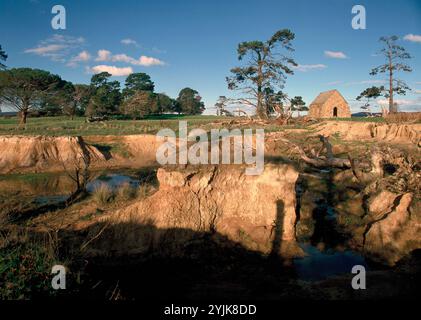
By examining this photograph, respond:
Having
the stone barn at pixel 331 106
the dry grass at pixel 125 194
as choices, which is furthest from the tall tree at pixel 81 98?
the dry grass at pixel 125 194

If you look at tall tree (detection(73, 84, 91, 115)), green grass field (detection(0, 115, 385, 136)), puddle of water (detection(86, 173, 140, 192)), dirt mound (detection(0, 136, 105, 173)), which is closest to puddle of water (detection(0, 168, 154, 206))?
puddle of water (detection(86, 173, 140, 192))

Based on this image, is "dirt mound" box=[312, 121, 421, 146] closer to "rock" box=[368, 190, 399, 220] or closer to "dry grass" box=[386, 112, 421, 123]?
"dry grass" box=[386, 112, 421, 123]

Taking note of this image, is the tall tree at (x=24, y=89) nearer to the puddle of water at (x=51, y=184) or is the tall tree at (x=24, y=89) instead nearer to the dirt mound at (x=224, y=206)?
the puddle of water at (x=51, y=184)

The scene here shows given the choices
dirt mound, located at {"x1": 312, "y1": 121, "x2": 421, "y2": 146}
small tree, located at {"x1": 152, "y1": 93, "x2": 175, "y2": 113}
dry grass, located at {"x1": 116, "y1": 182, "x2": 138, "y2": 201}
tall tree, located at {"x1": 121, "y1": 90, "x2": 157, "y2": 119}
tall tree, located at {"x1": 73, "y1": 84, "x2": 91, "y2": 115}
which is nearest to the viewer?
dry grass, located at {"x1": 116, "y1": 182, "x2": 138, "y2": 201}

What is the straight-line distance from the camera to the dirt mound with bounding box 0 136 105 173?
24.2 m

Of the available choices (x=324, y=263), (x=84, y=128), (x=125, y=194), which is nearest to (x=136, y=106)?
(x=84, y=128)

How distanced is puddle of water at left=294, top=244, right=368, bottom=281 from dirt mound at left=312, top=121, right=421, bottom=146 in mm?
17208

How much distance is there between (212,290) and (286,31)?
41508mm

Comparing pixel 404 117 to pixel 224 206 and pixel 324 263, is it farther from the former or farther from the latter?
pixel 224 206

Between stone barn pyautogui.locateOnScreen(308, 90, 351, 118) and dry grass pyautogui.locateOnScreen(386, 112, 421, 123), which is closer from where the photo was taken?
dry grass pyautogui.locateOnScreen(386, 112, 421, 123)

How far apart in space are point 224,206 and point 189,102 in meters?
83.5

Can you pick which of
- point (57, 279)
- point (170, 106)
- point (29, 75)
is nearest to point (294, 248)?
point (57, 279)

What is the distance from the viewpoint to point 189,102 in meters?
93.6

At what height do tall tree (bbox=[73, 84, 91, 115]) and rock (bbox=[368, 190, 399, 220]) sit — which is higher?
tall tree (bbox=[73, 84, 91, 115])
